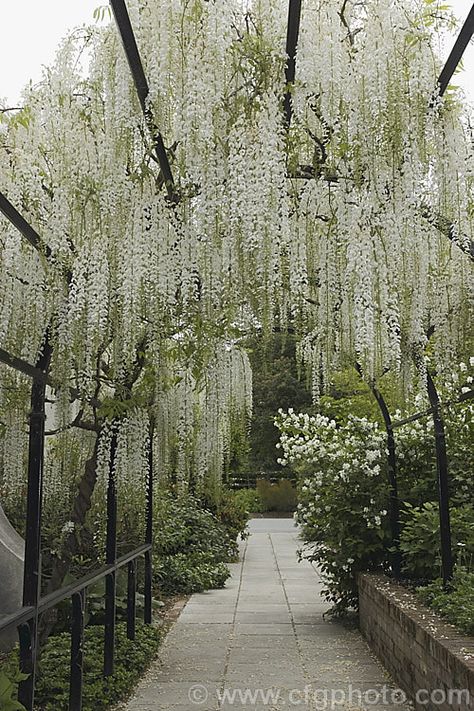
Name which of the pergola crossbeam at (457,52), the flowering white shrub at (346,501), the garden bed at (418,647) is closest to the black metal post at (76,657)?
the garden bed at (418,647)

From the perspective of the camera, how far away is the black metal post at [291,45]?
2.23m

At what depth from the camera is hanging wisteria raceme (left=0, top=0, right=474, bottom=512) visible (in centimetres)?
263

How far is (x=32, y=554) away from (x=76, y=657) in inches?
30.9

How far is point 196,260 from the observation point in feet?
10.1

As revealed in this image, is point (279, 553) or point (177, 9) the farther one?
point (279, 553)

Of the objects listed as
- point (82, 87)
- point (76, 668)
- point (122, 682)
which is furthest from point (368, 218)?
point (122, 682)

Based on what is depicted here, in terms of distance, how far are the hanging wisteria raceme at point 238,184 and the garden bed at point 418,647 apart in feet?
4.00

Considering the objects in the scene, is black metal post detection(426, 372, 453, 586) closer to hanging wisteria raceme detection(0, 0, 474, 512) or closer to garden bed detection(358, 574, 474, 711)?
garden bed detection(358, 574, 474, 711)

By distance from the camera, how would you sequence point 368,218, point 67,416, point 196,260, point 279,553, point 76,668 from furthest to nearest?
point 279,553 < point 67,416 < point 76,668 < point 196,260 < point 368,218

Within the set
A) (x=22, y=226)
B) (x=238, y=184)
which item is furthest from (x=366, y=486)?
(x=22, y=226)

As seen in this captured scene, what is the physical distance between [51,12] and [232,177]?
0.84 metres

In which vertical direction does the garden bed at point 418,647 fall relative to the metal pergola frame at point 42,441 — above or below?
below

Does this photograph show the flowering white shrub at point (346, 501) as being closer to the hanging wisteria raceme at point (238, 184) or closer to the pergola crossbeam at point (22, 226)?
the hanging wisteria raceme at point (238, 184)

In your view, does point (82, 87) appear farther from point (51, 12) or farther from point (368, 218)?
point (368, 218)
